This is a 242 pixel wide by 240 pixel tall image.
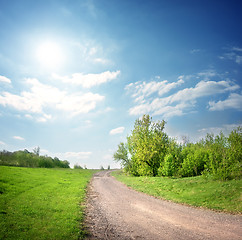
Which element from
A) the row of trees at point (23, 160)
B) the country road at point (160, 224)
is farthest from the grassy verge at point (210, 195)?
the row of trees at point (23, 160)

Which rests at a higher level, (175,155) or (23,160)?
(175,155)

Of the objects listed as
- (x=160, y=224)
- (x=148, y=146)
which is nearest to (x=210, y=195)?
(x=160, y=224)

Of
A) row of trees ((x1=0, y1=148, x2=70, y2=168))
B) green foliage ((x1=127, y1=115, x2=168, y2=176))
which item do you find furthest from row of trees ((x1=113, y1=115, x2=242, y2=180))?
row of trees ((x1=0, y1=148, x2=70, y2=168))

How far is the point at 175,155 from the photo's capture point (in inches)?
1209

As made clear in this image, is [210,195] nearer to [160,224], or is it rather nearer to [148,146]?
[160,224]

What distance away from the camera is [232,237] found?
8.02 m

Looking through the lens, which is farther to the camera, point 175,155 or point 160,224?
point 175,155

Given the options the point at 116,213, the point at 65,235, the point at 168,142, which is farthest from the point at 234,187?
the point at 168,142

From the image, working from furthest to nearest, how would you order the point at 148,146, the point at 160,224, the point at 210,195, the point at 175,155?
the point at 148,146, the point at 175,155, the point at 210,195, the point at 160,224

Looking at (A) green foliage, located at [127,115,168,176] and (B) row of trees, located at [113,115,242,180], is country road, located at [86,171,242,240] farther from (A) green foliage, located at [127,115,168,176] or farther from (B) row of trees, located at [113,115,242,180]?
(A) green foliage, located at [127,115,168,176]

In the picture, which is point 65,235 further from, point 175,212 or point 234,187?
point 234,187

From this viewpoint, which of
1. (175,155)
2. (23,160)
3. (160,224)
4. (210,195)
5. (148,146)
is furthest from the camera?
(23,160)

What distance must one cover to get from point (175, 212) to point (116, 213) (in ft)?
15.4

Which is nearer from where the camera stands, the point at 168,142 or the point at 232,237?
the point at 232,237
